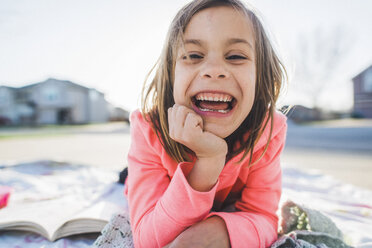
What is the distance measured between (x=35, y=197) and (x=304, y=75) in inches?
599

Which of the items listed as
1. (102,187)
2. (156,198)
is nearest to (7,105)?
(102,187)

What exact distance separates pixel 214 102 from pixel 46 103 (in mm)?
21269

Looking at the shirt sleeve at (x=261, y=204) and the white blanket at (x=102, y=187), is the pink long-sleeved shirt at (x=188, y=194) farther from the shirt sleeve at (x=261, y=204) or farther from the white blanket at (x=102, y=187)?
the white blanket at (x=102, y=187)

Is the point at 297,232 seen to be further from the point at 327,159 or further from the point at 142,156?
the point at 327,159

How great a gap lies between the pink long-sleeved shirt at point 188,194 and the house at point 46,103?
65.7 ft

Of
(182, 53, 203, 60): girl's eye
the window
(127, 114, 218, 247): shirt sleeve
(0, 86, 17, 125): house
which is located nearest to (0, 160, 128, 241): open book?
(127, 114, 218, 247): shirt sleeve

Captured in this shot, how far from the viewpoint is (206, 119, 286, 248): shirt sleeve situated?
64cm

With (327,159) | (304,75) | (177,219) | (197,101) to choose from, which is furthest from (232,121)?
(304,75)

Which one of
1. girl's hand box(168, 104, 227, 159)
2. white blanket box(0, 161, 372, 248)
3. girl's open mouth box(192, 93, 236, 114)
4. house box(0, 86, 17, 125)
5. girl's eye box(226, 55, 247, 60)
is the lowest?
white blanket box(0, 161, 372, 248)

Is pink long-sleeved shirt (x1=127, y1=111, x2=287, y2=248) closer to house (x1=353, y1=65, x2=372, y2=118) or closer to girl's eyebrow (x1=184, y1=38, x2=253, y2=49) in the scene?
girl's eyebrow (x1=184, y1=38, x2=253, y2=49)

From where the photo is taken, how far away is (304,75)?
1427 centimetres

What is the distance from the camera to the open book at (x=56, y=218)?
86 centimetres

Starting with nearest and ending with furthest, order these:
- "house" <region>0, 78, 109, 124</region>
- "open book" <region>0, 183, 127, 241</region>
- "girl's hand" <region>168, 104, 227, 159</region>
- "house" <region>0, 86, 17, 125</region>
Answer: "girl's hand" <region>168, 104, 227, 159</region> → "open book" <region>0, 183, 127, 241</region> → "house" <region>0, 86, 17, 125</region> → "house" <region>0, 78, 109, 124</region>

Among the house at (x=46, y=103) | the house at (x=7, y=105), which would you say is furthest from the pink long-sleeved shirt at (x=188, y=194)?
the house at (x=7, y=105)
